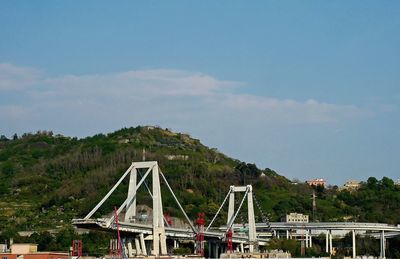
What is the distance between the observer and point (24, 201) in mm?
145375

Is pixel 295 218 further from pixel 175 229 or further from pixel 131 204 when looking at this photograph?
pixel 131 204

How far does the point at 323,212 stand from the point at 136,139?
46.0 meters

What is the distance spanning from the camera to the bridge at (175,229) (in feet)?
296

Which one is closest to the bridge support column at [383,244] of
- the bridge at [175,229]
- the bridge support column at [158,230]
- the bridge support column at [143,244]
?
the bridge at [175,229]

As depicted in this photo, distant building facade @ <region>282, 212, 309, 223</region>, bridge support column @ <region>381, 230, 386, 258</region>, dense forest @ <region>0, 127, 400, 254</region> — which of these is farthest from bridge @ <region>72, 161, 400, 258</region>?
dense forest @ <region>0, 127, 400, 254</region>

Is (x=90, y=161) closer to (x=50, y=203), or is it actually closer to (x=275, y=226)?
(x=50, y=203)

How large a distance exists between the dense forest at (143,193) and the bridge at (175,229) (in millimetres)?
11723

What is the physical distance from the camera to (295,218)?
5413 inches

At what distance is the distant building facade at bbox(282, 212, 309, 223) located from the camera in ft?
444

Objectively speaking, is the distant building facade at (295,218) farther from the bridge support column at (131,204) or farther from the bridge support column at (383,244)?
the bridge support column at (131,204)

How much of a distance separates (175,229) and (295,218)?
39.2 metres

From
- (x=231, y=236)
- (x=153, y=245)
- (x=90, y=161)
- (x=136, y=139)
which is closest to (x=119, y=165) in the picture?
(x=90, y=161)

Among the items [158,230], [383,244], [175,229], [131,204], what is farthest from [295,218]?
[158,230]

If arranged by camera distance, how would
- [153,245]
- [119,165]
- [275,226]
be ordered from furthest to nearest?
[119,165] → [275,226] → [153,245]
